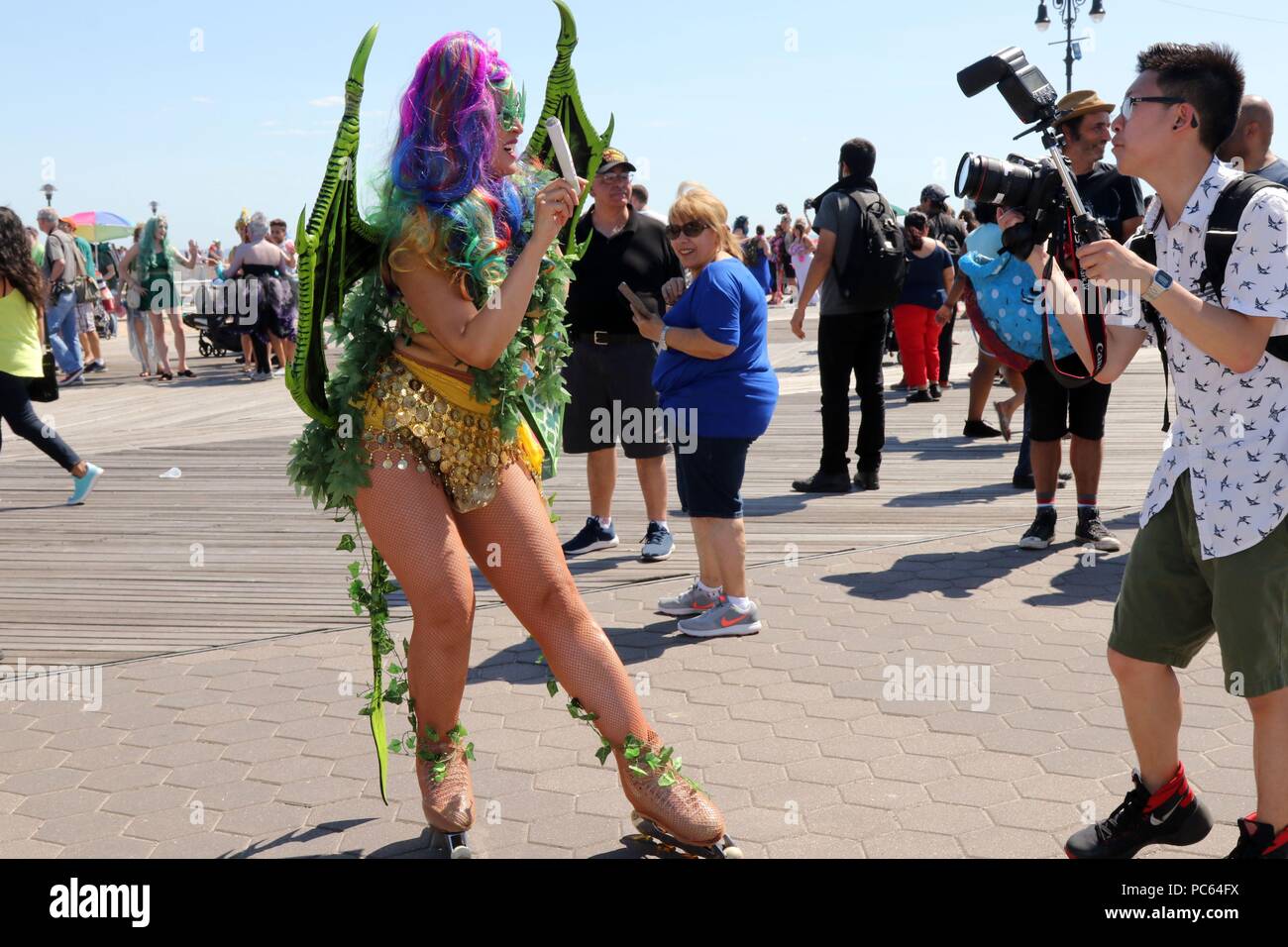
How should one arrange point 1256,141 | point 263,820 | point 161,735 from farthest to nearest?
point 1256,141 → point 161,735 → point 263,820

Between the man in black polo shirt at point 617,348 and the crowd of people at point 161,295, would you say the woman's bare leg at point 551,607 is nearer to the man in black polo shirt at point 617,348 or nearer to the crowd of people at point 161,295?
the man in black polo shirt at point 617,348

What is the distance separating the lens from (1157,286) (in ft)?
9.50

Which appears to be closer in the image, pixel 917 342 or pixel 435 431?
pixel 435 431

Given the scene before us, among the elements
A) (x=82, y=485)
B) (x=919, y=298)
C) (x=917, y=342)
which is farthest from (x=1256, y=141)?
(x=82, y=485)

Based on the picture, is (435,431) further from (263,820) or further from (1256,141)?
(1256,141)

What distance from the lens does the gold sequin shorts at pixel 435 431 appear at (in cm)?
332

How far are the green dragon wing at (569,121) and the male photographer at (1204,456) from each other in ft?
4.75

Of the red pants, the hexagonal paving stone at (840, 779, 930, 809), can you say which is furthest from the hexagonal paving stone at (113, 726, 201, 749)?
the red pants

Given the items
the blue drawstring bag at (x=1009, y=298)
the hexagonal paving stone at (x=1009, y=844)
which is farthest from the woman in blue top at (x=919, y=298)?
the hexagonal paving stone at (x=1009, y=844)

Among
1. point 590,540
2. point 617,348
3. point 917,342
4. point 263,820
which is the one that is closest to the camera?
point 263,820

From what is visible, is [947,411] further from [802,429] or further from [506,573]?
[506,573]

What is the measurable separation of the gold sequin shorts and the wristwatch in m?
1.63

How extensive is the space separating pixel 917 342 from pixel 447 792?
32.0 feet
